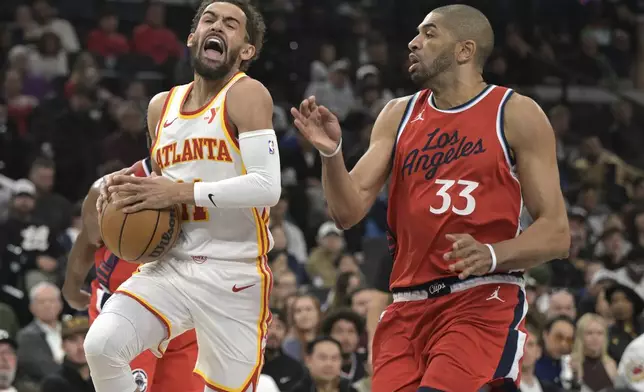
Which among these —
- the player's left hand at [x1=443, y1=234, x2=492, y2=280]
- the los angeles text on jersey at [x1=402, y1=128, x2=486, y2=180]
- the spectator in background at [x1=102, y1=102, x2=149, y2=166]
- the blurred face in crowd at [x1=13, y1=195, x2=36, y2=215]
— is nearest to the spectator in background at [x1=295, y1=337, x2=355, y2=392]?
the los angeles text on jersey at [x1=402, y1=128, x2=486, y2=180]

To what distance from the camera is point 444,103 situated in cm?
557

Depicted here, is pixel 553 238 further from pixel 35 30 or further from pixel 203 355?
pixel 35 30

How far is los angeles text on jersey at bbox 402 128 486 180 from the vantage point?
535 centimetres

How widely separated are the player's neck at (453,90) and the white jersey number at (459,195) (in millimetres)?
419

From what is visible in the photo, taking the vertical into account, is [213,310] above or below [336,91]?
above

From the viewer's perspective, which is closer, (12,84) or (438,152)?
(438,152)

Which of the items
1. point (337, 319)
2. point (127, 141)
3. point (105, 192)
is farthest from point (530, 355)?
point (127, 141)

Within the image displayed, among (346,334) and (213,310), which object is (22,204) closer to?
(346,334)

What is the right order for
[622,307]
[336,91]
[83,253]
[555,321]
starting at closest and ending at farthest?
[83,253]
[555,321]
[622,307]
[336,91]

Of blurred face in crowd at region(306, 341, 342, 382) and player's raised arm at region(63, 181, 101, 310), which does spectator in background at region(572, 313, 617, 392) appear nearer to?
blurred face in crowd at region(306, 341, 342, 382)

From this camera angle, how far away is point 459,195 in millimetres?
5301

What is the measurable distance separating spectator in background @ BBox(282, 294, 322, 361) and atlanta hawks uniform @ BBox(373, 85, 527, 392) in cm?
485

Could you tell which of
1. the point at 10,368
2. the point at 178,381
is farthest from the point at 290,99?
the point at 178,381

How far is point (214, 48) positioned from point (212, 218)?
80 cm
